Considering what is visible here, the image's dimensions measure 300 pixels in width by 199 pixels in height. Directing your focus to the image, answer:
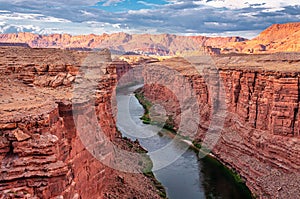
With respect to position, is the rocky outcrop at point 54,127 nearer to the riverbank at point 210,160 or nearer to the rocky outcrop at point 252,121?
the riverbank at point 210,160

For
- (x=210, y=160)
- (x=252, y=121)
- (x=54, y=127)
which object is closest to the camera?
(x=54, y=127)

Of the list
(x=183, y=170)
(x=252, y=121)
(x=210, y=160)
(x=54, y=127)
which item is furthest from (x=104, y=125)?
(x=210, y=160)

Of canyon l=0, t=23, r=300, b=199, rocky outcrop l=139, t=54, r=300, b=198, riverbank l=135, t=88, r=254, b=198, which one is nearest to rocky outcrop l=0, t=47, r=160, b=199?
canyon l=0, t=23, r=300, b=199

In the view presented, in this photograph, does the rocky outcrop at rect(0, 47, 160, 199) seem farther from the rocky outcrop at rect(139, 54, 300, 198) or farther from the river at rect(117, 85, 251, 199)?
the rocky outcrop at rect(139, 54, 300, 198)

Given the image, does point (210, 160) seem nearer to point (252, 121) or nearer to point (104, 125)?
point (252, 121)

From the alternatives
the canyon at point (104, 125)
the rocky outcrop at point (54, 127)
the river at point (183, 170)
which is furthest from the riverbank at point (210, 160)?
the rocky outcrop at point (54, 127)
